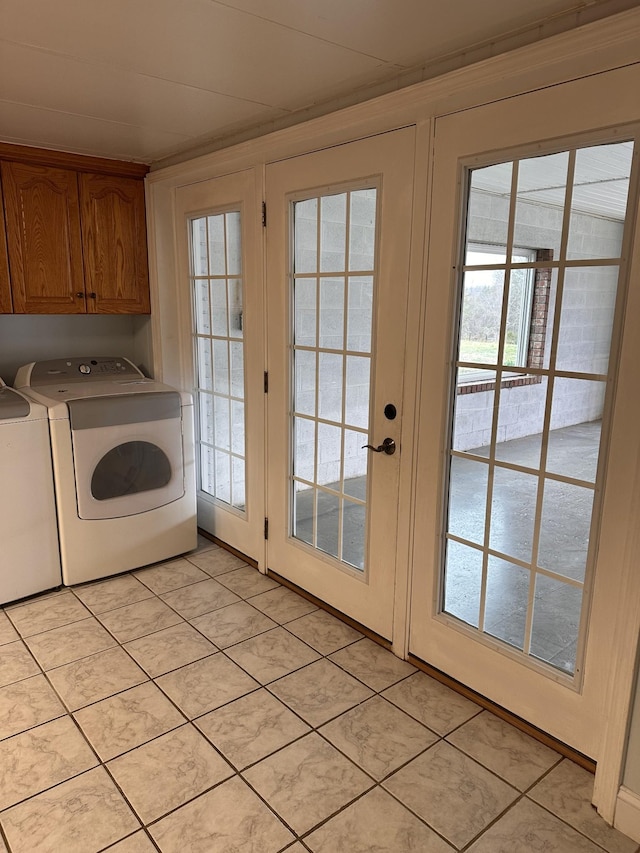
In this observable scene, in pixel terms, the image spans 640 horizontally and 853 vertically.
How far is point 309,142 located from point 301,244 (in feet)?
1.32

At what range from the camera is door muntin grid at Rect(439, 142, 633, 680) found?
171 centimetres

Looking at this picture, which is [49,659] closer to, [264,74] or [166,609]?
[166,609]

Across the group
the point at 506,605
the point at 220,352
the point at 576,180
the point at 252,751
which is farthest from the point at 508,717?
the point at 220,352

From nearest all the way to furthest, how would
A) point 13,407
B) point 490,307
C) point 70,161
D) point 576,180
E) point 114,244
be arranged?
1. point 576,180
2. point 490,307
3. point 13,407
4. point 70,161
5. point 114,244

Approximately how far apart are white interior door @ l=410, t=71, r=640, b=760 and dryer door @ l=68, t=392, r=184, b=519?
152 centimetres

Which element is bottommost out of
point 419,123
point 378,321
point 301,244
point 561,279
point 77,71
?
point 378,321

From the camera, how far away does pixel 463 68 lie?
1.80m

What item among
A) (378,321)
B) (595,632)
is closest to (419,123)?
(378,321)

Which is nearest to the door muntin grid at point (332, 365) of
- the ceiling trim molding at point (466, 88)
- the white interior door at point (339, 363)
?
the white interior door at point (339, 363)

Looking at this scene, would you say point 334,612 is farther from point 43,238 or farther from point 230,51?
point 43,238

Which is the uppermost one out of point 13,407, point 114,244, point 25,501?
point 114,244

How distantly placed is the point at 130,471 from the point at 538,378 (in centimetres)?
205

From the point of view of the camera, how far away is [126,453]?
299 cm

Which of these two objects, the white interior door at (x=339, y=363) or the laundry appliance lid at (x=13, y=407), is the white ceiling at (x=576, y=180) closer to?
the white interior door at (x=339, y=363)
